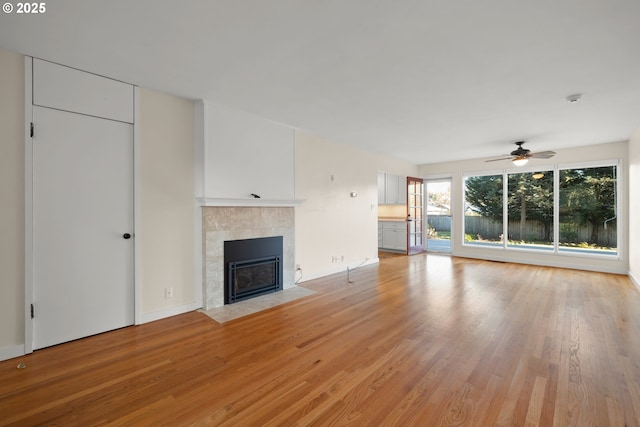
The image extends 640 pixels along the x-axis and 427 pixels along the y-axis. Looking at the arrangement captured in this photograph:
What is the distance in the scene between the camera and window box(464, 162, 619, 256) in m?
5.66

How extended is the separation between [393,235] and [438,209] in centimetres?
156

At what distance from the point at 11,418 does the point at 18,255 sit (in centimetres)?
139

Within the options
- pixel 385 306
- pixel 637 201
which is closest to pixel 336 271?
pixel 385 306

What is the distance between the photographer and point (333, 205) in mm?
5441

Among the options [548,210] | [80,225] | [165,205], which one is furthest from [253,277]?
[548,210]

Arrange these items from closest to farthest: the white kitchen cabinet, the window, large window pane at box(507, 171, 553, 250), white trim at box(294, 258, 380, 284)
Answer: white trim at box(294, 258, 380, 284) < the window < large window pane at box(507, 171, 553, 250) < the white kitchen cabinet

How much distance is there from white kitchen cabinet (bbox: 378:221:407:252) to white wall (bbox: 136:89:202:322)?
599 centimetres

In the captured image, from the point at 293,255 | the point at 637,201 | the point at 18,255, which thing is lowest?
the point at 293,255

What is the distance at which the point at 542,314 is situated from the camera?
3.33 metres

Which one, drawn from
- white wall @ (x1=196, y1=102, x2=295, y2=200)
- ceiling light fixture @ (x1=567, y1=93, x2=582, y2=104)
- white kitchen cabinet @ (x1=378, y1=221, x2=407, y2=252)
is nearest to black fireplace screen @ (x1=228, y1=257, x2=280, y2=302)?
white wall @ (x1=196, y1=102, x2=295, y2=200)

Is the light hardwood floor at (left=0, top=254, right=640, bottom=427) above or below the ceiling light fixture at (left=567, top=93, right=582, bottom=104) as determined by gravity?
below

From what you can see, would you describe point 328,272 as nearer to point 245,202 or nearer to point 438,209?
point 245,202

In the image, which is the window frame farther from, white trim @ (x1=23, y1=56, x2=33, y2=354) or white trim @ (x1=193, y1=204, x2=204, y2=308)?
white trim @ (x1=23, y1=56, x2=33, y2=354)

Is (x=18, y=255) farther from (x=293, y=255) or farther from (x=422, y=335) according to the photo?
(x=422, y=335)
